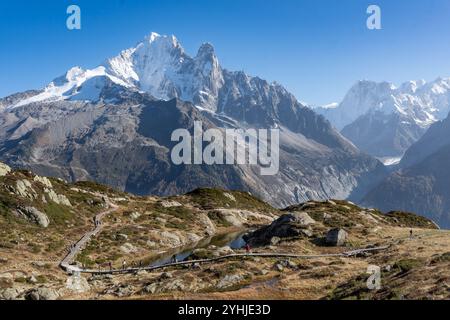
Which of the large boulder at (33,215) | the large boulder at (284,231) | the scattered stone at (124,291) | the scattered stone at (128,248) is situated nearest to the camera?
the scattered stone at (124,291)

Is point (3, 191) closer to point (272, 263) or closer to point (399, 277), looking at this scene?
point (272, 263)

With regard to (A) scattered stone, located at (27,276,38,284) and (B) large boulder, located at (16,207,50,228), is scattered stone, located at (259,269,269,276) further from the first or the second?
(B) large boulder, located at (16,207,50,228)

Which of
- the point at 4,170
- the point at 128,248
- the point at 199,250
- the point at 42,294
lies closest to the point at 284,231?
the point at 199,250

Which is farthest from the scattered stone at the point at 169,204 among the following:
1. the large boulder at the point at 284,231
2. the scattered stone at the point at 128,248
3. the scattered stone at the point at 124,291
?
the scattered stone at the point at 124,291

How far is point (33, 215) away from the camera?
96625 mm

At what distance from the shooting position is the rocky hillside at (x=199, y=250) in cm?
4941

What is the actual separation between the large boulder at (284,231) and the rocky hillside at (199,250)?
0.25 meters

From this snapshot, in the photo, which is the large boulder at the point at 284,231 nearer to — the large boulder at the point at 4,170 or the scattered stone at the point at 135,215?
the scattered stone at the point at 135,215

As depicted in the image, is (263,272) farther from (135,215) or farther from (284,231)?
(135,215)

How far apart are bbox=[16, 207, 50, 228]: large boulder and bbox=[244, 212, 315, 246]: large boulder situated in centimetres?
4237

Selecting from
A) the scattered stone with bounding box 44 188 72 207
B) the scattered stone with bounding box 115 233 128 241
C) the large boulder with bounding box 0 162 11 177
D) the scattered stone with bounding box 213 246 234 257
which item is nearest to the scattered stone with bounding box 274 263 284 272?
the scattered stone with bounding box 213 246 234 257
